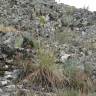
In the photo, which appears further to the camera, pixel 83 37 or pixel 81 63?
pixel 83 37

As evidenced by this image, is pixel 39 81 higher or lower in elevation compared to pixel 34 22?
lower

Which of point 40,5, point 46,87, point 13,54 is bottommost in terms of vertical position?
point 46,87

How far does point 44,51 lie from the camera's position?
7707 mm

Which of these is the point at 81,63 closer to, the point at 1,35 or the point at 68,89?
the point at 68,89

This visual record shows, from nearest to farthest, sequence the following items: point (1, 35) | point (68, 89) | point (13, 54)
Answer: point (68, 89) → point (13, 54) → point (1, 35)

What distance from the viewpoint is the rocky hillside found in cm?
698

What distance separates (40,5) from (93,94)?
7.02 m

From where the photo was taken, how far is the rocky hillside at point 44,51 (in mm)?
6977

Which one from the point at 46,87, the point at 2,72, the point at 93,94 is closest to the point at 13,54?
the point at 2,72

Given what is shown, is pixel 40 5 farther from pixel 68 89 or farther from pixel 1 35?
pixel 68 89

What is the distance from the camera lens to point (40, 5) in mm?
13023

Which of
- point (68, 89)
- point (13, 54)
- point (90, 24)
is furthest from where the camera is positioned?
point (90, 24)

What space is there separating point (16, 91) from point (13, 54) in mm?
1572

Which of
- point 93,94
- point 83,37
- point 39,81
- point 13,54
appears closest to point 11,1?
point 83,37
